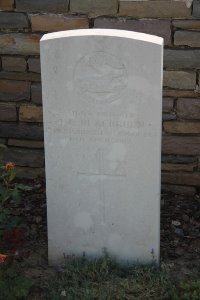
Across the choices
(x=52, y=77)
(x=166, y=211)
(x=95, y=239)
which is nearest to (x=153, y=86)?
(x=52, y=77)

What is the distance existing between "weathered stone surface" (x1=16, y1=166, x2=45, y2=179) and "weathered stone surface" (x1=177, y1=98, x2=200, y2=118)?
115cm

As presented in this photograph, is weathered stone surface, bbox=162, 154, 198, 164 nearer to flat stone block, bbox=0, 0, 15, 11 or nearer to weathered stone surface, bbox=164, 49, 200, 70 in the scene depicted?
weathered stone surface, bbox=164, 49, 200, 70

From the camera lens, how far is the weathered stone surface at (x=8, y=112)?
4.35 meters

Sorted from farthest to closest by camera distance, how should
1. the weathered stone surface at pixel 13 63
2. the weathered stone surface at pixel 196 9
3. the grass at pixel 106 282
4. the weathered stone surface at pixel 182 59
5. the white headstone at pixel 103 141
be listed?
the weathered stone surface at pixel 13 63 < the weathered stone surface at pixel 182 59 < the weathered stone surface at pixel 196 9 < the grass at pixel 106 282 < the white headstone at pixel 103 141

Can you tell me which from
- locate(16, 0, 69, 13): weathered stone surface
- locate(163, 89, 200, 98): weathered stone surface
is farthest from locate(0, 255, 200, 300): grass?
locate(16, 0, 69, 13): weathered stone surface

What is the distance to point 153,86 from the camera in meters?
3.06

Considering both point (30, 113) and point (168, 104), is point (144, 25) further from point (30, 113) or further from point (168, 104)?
point (30, 113)

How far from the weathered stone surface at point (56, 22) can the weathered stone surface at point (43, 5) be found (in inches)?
1.6

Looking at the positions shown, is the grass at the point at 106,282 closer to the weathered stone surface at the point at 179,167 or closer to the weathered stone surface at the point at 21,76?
the weathered stone surface at the point at 179,167

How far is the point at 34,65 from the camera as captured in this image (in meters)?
4.20

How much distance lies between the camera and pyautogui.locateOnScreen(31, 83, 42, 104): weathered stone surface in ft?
14.0

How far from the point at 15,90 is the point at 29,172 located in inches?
25.6

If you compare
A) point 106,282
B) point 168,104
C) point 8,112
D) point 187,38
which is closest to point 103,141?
point 106,282

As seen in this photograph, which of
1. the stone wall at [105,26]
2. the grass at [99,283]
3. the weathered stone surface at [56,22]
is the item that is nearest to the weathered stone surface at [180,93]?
the stone wall at [105,26]
